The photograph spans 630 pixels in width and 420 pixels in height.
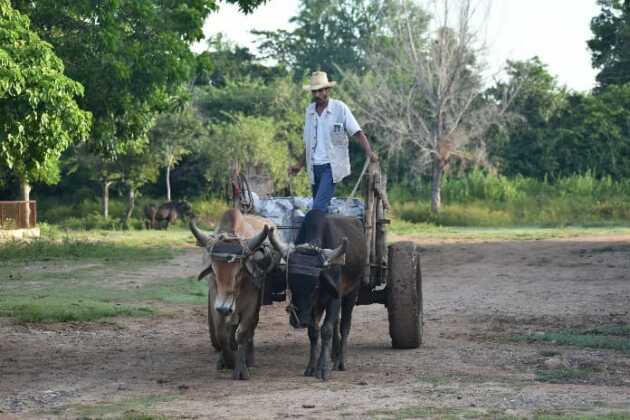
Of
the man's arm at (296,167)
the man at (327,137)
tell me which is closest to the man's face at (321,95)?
the man at (327,137)

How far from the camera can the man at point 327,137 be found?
11.1 m

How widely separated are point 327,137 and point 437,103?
3390 centimetres

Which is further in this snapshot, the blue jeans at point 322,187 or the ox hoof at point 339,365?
the blue jeans at point 322,187

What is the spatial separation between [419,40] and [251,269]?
40.4 metres

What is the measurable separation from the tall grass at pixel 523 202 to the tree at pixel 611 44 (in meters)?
5.15

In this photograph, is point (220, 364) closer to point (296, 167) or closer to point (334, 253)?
point (334, 253)

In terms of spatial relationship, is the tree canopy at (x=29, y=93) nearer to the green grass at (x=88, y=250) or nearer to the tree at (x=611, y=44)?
the green grass at (x=88, y=250)

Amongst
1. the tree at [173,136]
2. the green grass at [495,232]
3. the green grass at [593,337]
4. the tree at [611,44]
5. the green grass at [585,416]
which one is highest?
the tree at [611,44]

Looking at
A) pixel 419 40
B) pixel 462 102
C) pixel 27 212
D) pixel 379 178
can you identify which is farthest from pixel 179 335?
pixel 419 40

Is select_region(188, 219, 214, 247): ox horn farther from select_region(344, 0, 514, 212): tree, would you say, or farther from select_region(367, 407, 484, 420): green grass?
select_region(344, 0, 514, 212): tree

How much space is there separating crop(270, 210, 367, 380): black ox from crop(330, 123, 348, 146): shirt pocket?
0.75 meters

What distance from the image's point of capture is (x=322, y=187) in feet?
36.1

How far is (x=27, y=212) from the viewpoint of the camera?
31688 mm

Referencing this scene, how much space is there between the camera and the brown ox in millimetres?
9742
